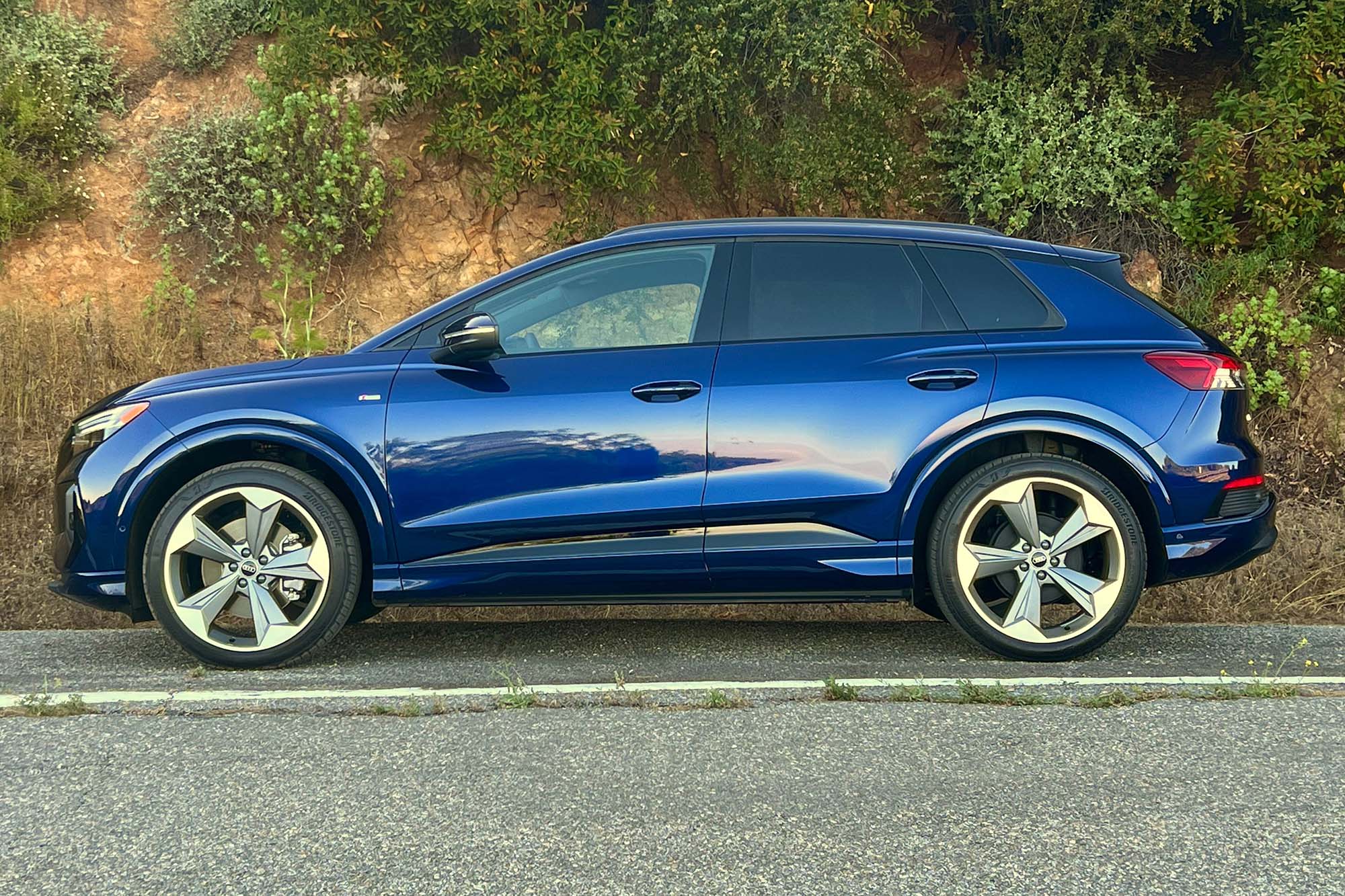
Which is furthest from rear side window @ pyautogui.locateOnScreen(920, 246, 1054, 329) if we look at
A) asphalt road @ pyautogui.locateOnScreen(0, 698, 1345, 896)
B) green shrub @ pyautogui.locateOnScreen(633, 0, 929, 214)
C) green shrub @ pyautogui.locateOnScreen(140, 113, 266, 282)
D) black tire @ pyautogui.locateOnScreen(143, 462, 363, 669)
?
green shrub @ pyautogui.locateOnScreen(140, 113, 266, 282)

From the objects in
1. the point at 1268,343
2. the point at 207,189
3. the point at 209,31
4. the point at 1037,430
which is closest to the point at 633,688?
the point at 1037,430

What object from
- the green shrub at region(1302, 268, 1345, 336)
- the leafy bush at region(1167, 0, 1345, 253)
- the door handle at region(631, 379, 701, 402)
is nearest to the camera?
the door handle at region(631, 379, 701, 402)

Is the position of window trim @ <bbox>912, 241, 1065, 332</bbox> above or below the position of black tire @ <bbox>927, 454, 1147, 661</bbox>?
above

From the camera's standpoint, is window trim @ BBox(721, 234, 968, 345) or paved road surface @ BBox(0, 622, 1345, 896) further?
window trim @ BBox(721, 234, 968, 345)

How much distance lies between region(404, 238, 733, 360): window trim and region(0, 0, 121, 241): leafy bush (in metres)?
7.45

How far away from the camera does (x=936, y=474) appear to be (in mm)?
5258

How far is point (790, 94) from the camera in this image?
1057 cm

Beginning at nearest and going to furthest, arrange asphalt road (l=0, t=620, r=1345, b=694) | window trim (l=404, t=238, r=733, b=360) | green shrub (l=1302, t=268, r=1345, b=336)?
asphalt road (l=0, t=620, r=1345, b=694) < window trim (l=404, t=238, r=733, b=360) < green shrub (l=1302, t=268, r=1345, b=336)

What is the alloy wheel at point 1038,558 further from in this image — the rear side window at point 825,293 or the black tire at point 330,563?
the black tire at point 330,563

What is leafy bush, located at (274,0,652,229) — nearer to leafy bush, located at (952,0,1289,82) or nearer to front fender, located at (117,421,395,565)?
leafy bush, located at (952,0,1289,82)

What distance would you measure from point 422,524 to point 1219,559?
10.7ft

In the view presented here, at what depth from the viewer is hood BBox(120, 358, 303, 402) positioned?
18.0 ft

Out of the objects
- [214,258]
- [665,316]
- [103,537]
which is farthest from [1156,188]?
[103,537]

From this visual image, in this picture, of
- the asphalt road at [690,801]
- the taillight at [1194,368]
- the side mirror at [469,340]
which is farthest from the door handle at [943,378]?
the side mirror at [469,340]
